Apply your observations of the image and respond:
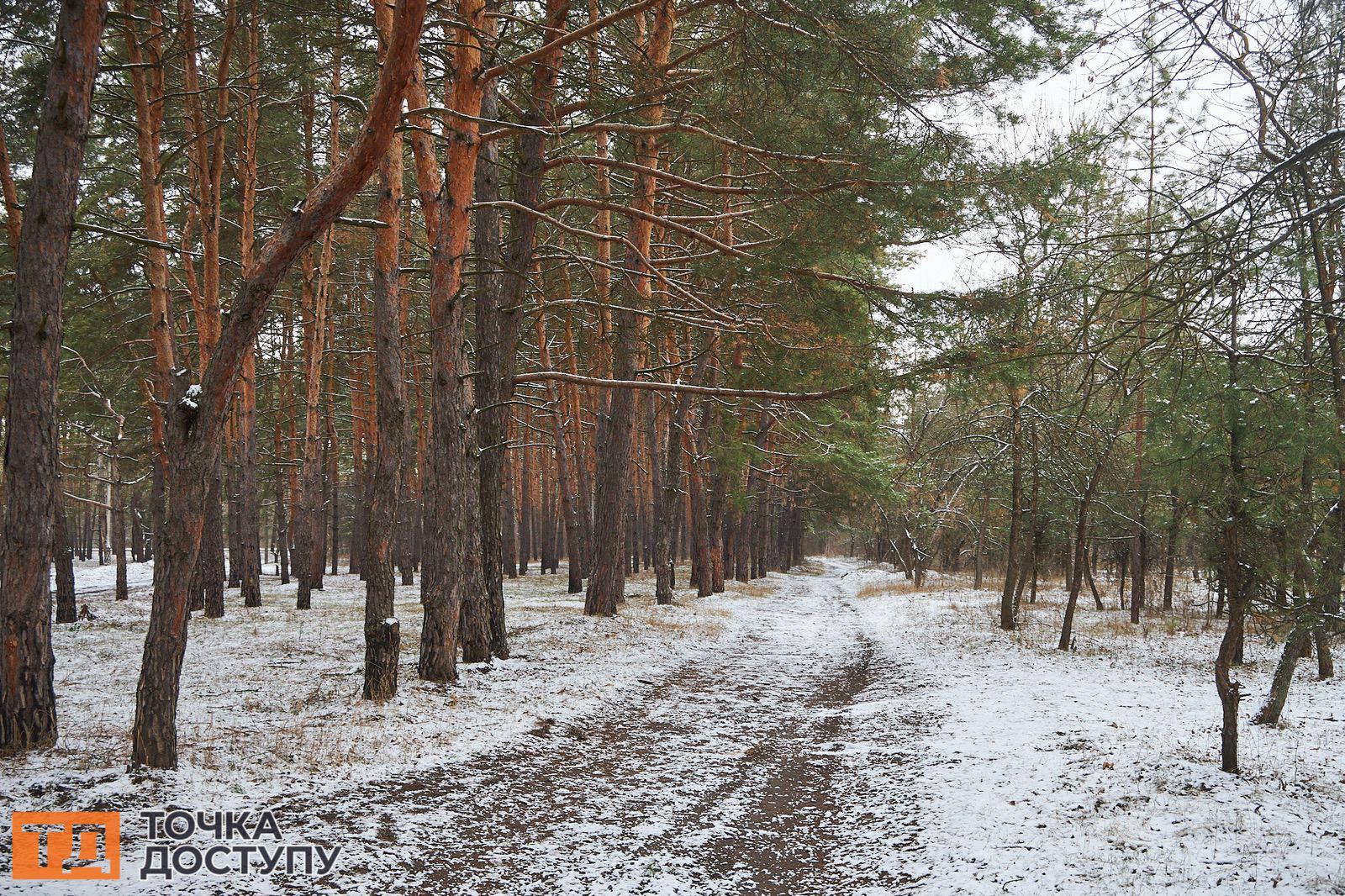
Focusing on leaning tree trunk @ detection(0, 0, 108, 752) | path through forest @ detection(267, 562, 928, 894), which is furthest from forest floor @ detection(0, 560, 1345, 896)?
leaning tree trunk @ detection(0, 0, 108, 752)

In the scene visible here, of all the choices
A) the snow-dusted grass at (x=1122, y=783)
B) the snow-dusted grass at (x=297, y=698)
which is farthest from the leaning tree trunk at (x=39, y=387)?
the snow-dusted grass at (x=1122, y=783)

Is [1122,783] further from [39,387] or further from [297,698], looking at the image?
[39,387]

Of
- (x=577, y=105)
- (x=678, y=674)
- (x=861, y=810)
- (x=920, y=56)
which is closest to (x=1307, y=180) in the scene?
(x=861, y=810)

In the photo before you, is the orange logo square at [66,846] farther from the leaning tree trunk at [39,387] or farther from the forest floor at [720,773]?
the leaning tree trunk at [39,387]

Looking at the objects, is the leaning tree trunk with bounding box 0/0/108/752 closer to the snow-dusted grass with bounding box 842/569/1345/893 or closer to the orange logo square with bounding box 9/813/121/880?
the orange logo square with bounding box 9/813/121/880

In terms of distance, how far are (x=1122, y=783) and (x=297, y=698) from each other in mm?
7495

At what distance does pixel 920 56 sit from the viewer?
351 inches

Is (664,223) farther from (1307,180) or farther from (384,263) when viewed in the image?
(1307,180)

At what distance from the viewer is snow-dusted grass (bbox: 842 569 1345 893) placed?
4.62m

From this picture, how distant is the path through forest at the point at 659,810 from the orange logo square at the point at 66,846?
981mm

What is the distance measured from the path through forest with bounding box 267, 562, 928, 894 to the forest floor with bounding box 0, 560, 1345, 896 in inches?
0.9

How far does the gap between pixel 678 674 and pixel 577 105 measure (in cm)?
732

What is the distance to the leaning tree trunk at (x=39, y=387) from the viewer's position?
575 centimetres

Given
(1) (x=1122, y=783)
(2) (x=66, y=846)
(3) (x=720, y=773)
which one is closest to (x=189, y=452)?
(2) (x=66, y=846)
